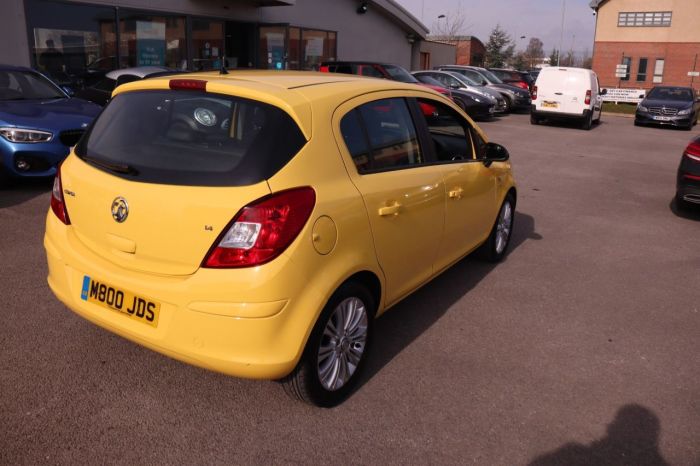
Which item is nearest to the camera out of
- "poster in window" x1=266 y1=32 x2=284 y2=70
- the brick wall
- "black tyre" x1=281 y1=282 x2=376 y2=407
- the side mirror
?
"black tyre" x1=281 y1=282 x2=376 y2=407

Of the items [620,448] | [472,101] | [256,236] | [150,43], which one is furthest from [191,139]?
[472,101]

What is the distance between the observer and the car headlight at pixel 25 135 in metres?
7.15

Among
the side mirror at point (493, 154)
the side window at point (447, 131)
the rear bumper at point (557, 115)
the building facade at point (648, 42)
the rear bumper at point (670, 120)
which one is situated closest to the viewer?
the side window at point (447, 131)

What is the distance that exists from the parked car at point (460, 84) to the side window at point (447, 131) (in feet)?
48.9

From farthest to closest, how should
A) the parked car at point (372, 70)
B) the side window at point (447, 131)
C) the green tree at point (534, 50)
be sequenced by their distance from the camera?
the green tree at point (534, 50) → the parked car at point (372, 70) → the side window at point (447, 131)

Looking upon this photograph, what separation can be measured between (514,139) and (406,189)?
496 inches

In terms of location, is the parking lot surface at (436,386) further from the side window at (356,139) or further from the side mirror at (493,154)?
the side window at (356,139)

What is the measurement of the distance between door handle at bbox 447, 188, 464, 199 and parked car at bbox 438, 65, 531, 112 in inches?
775

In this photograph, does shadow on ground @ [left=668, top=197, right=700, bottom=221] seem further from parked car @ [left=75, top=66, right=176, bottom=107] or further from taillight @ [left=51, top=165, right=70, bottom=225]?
parked car @ [left=75, top=66, right=176, bottom=107]

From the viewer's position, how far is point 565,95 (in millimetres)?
18938

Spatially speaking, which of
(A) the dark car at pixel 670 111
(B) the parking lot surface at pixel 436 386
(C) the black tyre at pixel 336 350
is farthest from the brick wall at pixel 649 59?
(C) the black tyre at pixel 336 350

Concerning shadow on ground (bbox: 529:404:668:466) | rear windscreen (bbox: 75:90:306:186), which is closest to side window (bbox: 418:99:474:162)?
rear windscreen (bbox: 75:90:306:186)

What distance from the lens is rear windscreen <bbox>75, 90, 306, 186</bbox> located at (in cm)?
281

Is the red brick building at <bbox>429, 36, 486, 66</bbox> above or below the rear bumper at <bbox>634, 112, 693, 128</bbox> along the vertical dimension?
above
